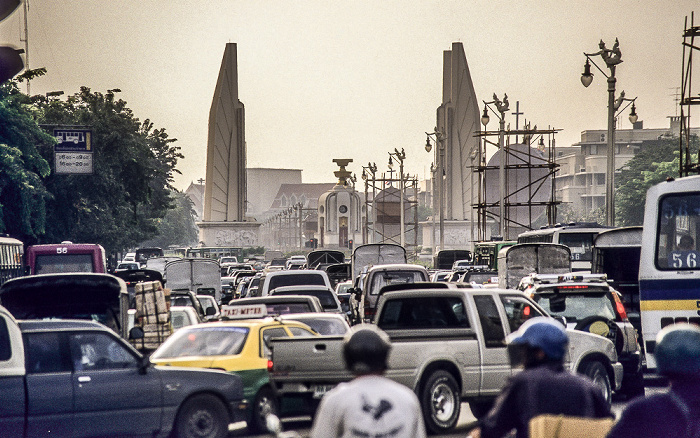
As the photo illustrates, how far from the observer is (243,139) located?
13050 cm

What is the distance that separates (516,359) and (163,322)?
13.0 metres

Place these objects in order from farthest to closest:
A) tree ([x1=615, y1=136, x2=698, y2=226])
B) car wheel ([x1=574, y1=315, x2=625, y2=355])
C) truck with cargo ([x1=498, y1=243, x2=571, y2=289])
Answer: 1. tree ([x1=615, y1=136, x2=698, y2=226])
2. truck with cargo ([x1=498, y1=243, x2=571, y2=289])
3. car wheel ([x1=574, y1=315, x2=625, y2=355])

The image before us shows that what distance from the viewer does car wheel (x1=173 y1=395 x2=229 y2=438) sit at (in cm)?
1099

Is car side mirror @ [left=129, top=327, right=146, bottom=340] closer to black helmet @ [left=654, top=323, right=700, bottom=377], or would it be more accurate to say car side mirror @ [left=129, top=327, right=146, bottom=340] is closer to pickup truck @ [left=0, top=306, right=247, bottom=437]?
pickup truck @ [left=0, top=306, right=247, bottom=437]

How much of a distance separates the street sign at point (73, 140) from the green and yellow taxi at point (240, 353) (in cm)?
3581

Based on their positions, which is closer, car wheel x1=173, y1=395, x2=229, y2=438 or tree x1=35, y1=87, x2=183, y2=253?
car wheel x1=173, y1=395, x2=229, y2=438

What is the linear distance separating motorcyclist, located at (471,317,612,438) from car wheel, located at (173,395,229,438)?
20.6 feet

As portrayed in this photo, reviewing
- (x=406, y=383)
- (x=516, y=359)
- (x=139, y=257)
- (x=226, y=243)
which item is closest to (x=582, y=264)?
(x=406, y=383)

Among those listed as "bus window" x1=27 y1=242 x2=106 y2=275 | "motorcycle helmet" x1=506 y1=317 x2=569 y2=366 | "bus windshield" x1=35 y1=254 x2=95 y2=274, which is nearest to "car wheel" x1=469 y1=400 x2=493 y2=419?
"motorcycle helmet" x1=506 y1=317 x2=569 y2=366

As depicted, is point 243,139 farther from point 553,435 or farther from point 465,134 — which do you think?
point 553,435

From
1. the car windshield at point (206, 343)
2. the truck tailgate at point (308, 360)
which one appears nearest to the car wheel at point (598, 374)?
the truck tailgate at point (308, 360)

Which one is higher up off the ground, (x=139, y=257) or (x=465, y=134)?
(x=465, y=134)

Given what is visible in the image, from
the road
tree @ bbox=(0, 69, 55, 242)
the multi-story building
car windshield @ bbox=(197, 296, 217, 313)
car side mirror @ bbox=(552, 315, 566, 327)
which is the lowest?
the road

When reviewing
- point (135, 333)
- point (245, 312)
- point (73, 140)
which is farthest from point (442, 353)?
point (73, 140)
